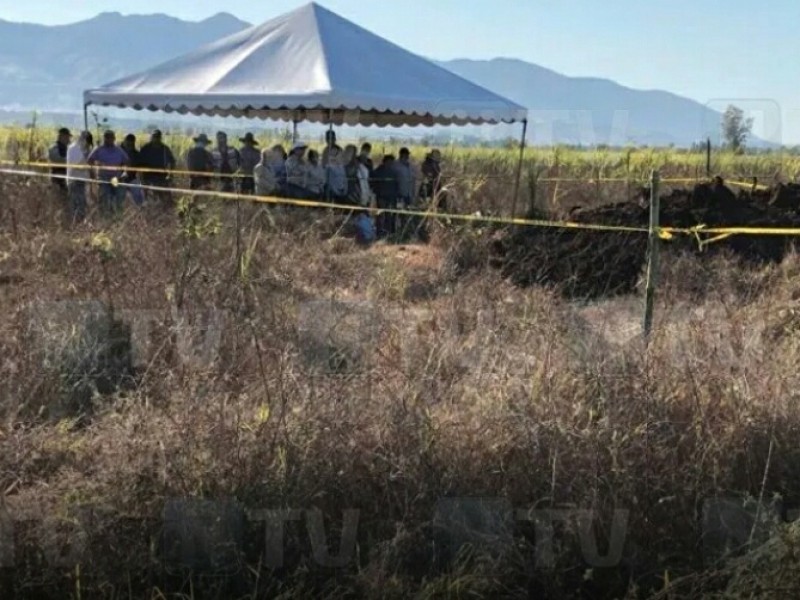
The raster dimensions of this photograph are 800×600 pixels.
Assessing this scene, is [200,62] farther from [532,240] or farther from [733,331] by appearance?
[733,331]

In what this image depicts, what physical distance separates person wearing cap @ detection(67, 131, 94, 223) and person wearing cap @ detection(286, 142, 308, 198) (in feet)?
8.20

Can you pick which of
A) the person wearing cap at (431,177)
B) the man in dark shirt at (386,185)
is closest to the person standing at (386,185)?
the man in dark shirt at (386,185)

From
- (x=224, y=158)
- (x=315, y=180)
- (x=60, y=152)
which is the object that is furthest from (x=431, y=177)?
(x=60, y=152)

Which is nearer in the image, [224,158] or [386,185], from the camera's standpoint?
[386,185]

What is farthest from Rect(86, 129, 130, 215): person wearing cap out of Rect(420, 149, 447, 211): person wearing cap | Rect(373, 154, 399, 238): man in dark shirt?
Rect(420, 149, 447, 211): person wearing cap

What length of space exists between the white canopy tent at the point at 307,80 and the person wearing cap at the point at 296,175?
710 mm

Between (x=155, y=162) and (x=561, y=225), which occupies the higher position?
(x=155, y=162)

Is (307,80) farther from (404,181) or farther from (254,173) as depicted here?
(404,181)

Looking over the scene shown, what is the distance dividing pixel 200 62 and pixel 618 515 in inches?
436

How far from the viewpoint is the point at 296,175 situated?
13.1 m

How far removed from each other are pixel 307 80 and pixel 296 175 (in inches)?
51.5

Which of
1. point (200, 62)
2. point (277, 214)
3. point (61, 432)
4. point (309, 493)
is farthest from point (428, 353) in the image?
point (200, 62)

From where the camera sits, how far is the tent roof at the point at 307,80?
1239cm

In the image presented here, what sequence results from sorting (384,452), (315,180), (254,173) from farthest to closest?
(315,180) → (254,173) → (384,452)
